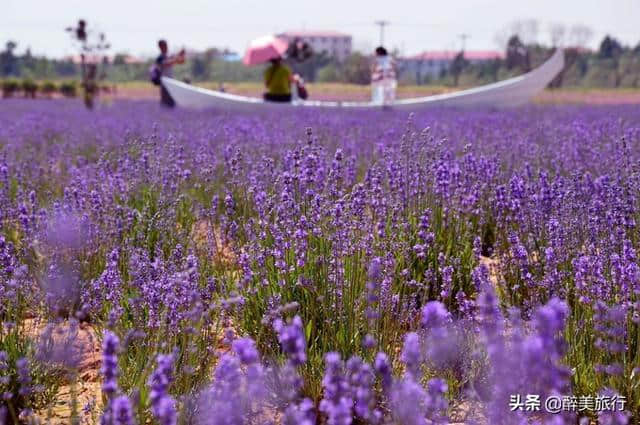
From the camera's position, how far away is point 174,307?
2.31 meters

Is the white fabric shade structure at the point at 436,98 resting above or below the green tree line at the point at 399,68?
below

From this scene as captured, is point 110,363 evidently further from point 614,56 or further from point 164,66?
point 614,56

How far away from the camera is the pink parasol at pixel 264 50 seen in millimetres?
12875

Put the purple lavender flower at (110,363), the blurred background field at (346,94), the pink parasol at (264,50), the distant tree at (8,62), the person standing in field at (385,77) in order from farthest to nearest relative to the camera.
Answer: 1. the distant tree at (8,62)
2. the blurred background field at (346,94)
3. the person standing in field at (385,77)
4. the pink parasol at (264,50)
5. the purple lavender flower at (110,363)

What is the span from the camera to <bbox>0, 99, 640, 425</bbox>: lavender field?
1431 millimetres

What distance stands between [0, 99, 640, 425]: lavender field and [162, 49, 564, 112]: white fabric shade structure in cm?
921

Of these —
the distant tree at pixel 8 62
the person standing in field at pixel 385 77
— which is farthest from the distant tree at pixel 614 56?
the distant tree at pixel 8 62

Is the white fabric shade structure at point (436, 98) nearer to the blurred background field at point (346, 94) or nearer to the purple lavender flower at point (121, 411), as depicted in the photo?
the blurred background field at point (346, 94)

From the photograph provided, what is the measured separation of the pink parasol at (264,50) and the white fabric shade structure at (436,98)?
80 cm

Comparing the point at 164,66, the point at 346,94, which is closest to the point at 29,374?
the point at 164,66

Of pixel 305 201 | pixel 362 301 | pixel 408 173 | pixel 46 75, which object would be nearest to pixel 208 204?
pixel 408 173

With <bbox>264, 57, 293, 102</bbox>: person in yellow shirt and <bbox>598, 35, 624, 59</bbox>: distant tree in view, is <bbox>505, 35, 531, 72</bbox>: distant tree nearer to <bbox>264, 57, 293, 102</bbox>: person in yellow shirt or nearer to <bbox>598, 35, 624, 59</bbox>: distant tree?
<bbox>598, 35, 624, 59</bbox>: distant tree

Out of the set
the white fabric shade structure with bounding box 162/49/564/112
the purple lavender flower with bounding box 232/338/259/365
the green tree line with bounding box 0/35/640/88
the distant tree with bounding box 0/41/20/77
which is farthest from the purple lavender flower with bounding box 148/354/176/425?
the distant tree with bounding box 0/41/20/77

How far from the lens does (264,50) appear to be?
12883 mm
